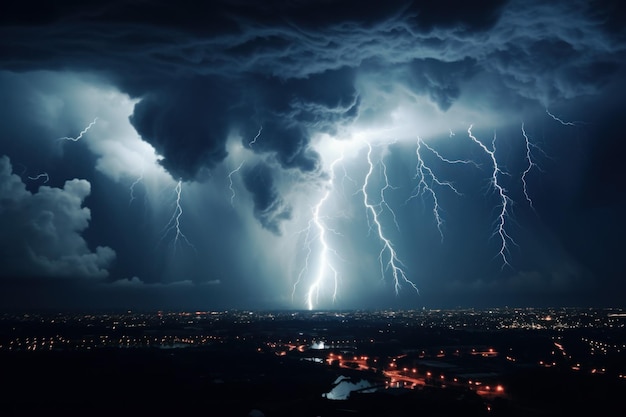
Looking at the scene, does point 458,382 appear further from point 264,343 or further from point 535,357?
point 264,343

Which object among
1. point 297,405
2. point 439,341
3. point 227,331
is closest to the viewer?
point 297,405

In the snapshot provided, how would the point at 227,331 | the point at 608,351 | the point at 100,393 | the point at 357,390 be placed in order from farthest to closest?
the point at 227,331
the point at 608,351
the point at 357,390
the point at 100,393

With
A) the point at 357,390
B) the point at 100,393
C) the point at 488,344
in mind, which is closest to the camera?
the point at 100,393

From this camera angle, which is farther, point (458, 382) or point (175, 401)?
point (458, 382)

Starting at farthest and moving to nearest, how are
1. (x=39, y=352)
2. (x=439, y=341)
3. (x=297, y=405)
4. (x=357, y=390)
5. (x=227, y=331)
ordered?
(x=227, y=331) < (x=439, y=341) < (x=39, y=352) < (x=357, y=390) < (x=297, y=405)

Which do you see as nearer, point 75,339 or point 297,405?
point 297,405

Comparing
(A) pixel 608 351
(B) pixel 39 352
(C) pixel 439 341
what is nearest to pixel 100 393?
(B) pixel 39 352

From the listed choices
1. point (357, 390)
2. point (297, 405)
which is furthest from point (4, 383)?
point (357, 390)

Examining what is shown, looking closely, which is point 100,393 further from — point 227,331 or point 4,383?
point 227,331
